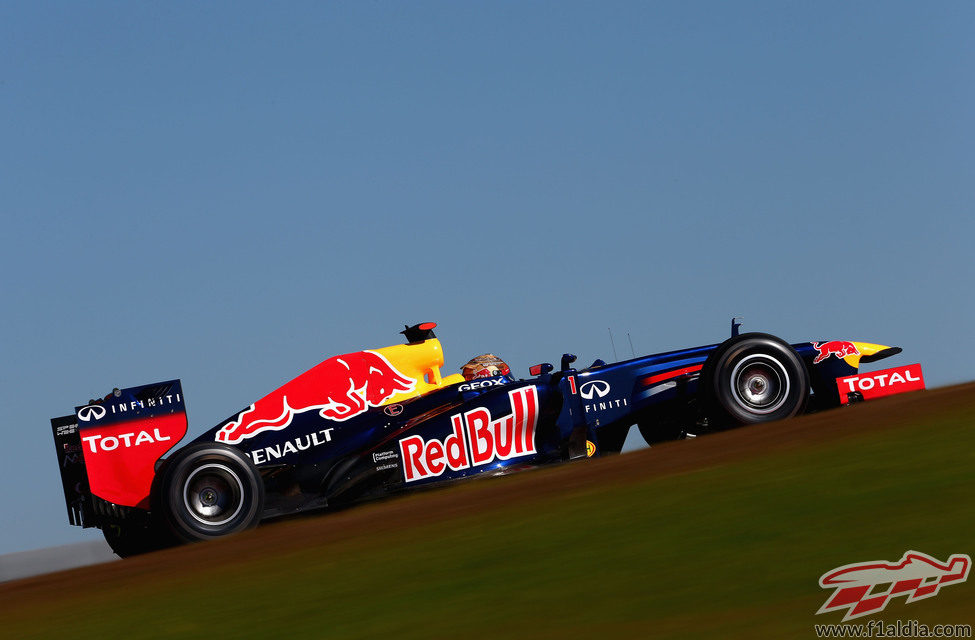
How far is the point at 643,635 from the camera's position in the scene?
4.69 metres

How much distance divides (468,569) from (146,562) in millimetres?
3726

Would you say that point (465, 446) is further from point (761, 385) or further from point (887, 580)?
point (887, 580)

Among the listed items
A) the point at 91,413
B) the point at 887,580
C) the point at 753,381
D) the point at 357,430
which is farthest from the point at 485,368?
the point at 887,580

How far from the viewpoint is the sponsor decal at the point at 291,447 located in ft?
34.6

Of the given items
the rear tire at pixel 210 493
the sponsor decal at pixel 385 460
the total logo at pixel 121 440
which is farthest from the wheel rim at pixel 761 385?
the total logo at pixel 121 440

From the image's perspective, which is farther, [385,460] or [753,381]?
[753,381]

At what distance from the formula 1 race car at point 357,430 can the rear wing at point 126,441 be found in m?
0.01

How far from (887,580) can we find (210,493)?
6609mm

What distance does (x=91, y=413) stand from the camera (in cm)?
1038

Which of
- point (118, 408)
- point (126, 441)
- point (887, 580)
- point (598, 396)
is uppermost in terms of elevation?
point (118, 408)

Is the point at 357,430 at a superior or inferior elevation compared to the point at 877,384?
superior

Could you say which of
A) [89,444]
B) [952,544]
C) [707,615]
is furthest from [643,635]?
[89,444]

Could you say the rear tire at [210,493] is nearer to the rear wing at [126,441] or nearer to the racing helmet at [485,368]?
the rear wing at [126,441]

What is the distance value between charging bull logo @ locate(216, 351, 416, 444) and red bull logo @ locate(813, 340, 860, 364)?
407 cm
